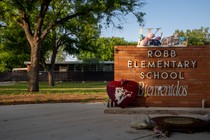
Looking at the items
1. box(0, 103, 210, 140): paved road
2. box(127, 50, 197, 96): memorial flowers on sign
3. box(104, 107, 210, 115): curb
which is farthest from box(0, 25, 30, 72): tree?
box(104, 107, 210, 115): curb

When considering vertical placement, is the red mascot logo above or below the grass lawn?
above

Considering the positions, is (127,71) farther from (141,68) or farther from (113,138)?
(113,138)

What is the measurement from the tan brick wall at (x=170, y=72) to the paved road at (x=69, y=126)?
122 centimetres

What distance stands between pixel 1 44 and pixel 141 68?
3341cm

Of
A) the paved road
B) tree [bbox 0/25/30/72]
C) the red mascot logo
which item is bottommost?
the paved road

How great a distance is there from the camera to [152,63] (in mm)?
10484

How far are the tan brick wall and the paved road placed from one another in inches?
47.9

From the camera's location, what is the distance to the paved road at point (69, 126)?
23.0 ft

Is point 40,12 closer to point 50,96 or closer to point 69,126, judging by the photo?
point 50,96

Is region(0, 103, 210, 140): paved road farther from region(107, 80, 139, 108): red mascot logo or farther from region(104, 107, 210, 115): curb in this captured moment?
region(107, 80, 139, 108): red mascot logo

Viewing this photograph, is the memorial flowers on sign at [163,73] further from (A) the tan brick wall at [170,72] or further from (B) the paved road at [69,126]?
(B) the paved road at [69,126]

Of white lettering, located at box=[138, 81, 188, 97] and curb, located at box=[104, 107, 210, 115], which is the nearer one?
curb, located at box=[104, 107, 210, 115]

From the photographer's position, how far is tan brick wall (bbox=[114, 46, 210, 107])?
1024 centimetres

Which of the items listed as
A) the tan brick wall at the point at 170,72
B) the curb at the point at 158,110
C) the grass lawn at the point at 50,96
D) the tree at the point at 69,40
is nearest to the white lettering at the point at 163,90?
the tan brick wall at the point at 170,72
